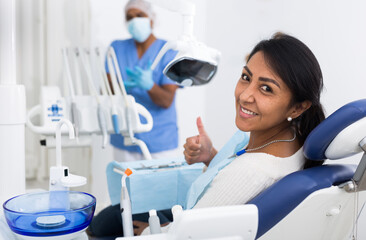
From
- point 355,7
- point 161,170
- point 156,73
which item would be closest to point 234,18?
point 156,73

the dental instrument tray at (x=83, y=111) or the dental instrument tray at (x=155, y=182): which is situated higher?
the dental instrument tray at (x=83, y=111)

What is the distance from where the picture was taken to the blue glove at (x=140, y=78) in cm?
227

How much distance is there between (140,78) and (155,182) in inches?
37.6

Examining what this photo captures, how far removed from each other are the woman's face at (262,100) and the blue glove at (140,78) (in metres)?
1.15

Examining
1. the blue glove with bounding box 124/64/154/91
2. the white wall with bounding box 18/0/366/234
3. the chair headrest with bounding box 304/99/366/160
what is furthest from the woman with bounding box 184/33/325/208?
the blue glove with bounding box 124/64/154/91

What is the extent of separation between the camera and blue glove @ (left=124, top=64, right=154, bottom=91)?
2.27 metres

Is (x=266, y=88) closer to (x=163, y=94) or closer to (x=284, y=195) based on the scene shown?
(x=284, y=195)

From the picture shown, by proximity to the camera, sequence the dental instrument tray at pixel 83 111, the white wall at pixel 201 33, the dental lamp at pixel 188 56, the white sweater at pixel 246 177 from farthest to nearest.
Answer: the white wall at pixel 201 33 → the dental instrument tray at pixel 83 111 → the dental lamp at pixel 188 56 → the white sweater at pixel 246 177

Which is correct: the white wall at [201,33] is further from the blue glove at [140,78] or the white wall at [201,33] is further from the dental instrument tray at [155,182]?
the dental instrument tray at [155,182]

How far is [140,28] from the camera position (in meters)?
2.46

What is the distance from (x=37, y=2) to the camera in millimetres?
2818

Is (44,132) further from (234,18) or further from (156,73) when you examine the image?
(234,18)

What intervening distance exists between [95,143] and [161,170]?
1.53m

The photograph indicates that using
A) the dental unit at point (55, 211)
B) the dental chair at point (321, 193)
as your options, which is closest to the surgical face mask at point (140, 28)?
the dental unit at point (55, 211)
